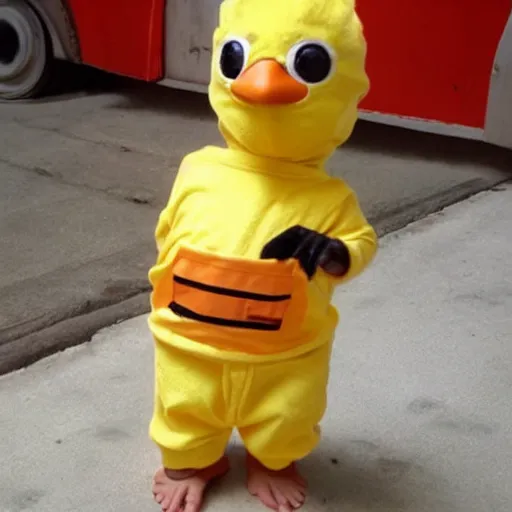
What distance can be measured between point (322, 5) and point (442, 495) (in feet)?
1.40

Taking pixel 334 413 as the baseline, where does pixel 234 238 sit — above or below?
above

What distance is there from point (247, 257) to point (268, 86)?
12 cm

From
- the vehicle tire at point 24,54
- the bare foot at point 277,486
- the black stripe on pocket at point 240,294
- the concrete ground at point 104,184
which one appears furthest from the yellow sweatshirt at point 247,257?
the vehicle tire at point 24,54

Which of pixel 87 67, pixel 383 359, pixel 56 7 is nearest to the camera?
pixel 383 359

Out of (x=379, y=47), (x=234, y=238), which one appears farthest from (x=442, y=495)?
(x=379, y=47)

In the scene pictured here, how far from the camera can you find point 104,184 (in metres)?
1.48

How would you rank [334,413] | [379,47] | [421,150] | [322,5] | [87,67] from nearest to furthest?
[322,5], [334,413], [379,47], [421,150], [87,67]

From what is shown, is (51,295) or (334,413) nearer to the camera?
(334,413)

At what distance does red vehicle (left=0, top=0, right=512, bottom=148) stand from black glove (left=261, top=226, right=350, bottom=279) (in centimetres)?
101

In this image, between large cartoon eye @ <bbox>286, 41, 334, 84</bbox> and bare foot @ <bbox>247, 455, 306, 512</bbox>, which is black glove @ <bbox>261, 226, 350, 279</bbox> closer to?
large cartoon eye @ <bbox>286, 41, 334, 84</bbox>

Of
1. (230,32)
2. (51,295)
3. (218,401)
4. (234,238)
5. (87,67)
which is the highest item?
(230,32)

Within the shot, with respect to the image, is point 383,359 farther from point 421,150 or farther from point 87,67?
point 87,67

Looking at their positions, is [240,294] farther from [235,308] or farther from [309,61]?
[309,61]

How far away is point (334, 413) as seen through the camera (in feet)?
2.80
